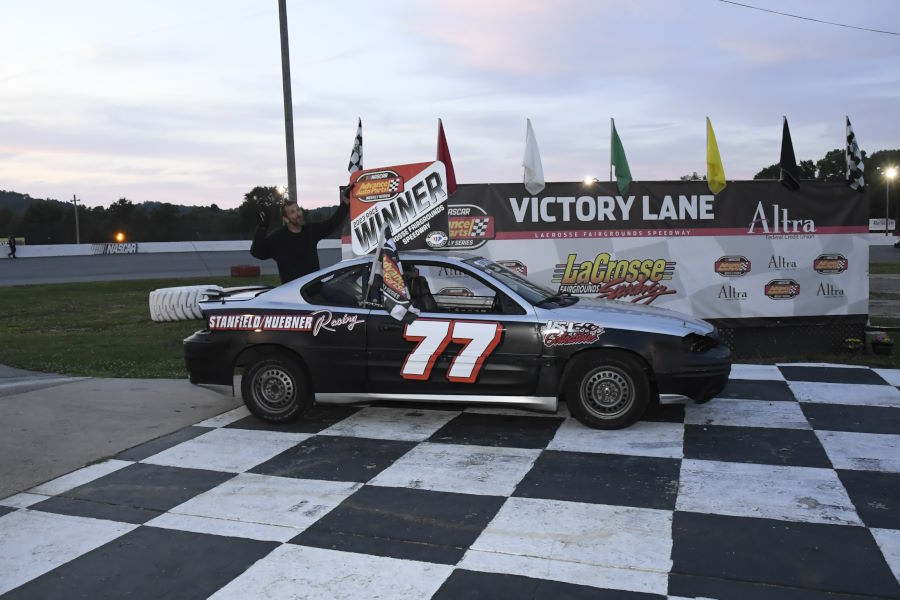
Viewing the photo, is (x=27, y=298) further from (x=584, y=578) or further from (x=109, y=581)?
(x=584, y=578)

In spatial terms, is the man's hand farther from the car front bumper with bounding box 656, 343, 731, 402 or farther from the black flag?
the black flag

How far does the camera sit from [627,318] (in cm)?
577

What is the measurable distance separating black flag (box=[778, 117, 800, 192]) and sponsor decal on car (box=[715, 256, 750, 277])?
1.08 meters

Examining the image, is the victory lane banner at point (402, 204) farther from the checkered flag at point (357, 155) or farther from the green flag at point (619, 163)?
the green flag at point (619, 163)

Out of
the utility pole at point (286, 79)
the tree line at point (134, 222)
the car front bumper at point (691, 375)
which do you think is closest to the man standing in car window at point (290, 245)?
the car front bumper at point (691, 375)

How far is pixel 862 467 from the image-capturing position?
16.0 ft

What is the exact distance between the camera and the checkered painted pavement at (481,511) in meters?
3.43

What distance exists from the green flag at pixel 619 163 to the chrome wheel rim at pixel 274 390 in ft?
17.3

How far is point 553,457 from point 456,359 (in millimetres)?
1123

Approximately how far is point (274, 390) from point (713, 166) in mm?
6384

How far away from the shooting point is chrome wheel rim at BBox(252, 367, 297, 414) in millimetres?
6164

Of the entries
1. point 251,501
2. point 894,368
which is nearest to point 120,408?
point 251,501

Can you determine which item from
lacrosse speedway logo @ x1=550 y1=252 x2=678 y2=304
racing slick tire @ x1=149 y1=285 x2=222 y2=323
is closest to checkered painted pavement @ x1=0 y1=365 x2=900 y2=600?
lacrosse speedway logo @ x1=550 y1=252 x2=678 y2=304

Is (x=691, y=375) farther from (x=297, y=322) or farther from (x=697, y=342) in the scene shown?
(x=297, y=322)
